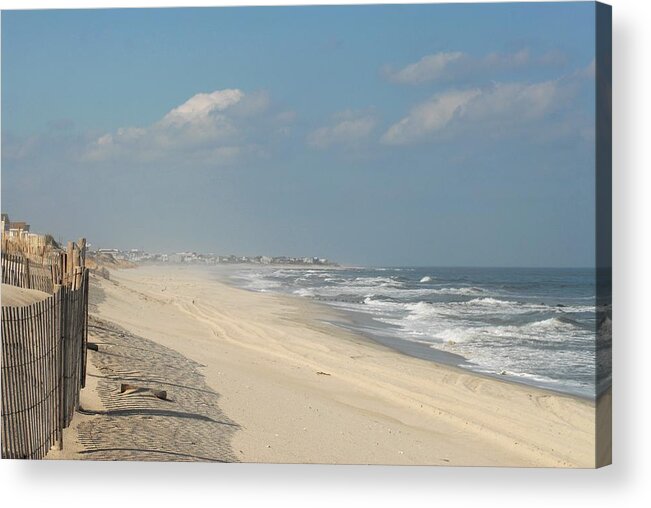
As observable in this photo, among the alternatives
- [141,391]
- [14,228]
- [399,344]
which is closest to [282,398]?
[141,391]

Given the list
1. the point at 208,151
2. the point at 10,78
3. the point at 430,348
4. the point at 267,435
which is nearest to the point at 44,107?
the point at 10,78

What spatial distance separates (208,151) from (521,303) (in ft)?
9.21

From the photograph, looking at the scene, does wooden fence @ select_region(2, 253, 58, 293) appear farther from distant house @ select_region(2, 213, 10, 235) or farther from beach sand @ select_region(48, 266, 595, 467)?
beach sand @ select_region(48, 266, 595, 467)

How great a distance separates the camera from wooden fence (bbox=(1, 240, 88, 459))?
221 inches

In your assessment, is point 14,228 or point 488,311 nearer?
point 14,228

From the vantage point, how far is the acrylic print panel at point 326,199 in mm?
6391

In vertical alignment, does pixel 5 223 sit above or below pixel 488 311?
above

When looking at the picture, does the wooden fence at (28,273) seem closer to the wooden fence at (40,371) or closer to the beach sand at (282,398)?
the beach sand at (282,398)

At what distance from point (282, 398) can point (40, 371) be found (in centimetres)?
225

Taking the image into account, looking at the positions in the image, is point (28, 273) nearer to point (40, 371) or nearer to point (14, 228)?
point (14, 228)

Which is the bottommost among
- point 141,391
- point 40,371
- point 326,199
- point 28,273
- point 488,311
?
point 141,391

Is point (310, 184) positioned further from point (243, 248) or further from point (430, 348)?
point (430, 348)

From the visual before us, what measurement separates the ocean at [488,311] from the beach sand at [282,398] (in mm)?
174

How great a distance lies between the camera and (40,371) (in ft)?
18.7
